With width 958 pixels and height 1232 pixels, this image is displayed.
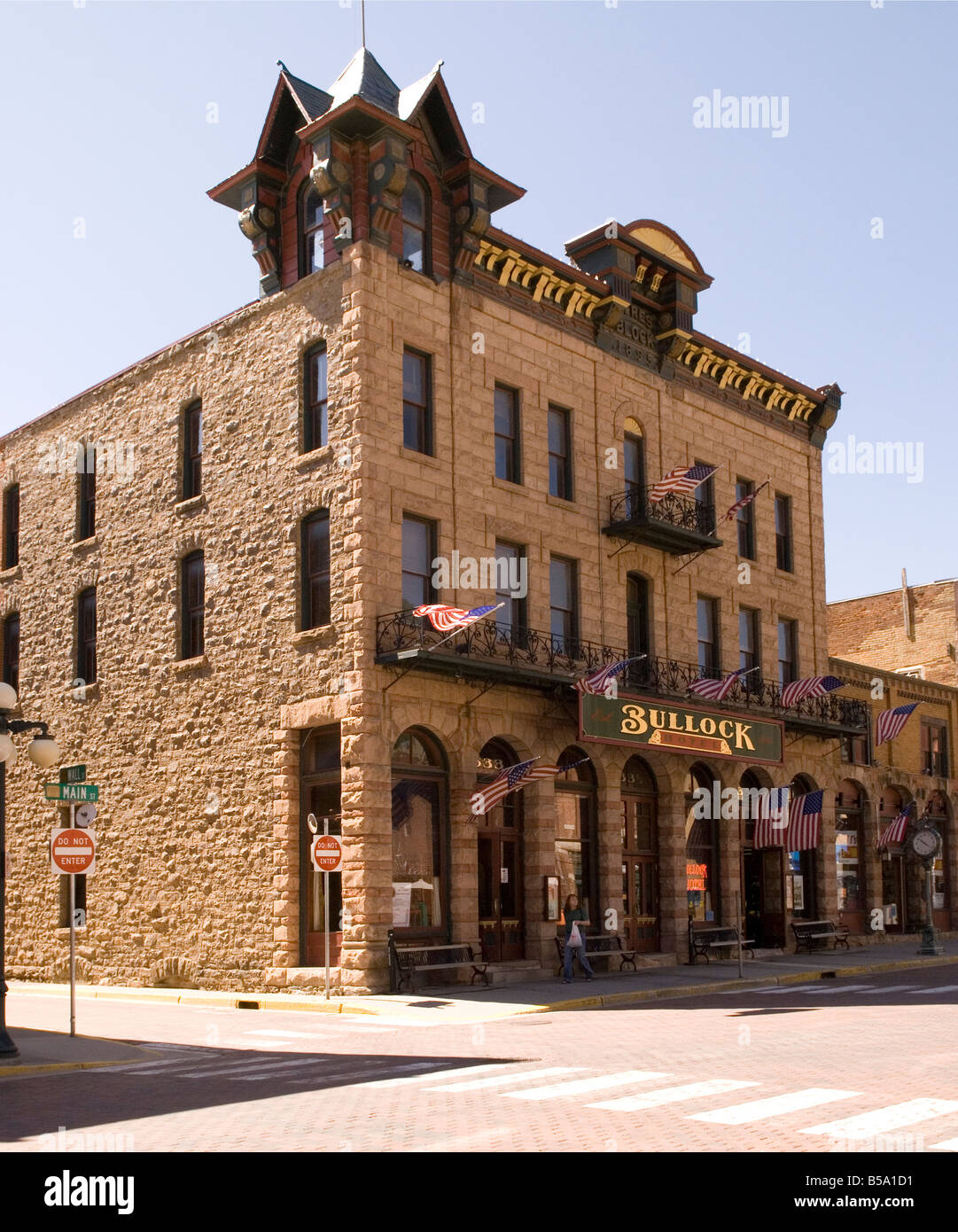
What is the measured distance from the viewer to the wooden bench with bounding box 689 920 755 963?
102ft

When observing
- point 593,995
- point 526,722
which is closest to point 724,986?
point 593,995

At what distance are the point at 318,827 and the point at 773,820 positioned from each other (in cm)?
1336

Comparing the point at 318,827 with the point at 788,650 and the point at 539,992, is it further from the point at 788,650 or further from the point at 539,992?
the point at 788,650

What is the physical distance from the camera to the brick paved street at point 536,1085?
1013 centimetres

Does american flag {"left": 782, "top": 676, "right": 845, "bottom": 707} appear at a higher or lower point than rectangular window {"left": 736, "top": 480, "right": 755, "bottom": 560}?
lower

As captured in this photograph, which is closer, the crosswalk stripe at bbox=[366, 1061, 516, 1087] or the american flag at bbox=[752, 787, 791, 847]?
the crosswalk stripe at bbox=[366, 1061, 516, 1087]

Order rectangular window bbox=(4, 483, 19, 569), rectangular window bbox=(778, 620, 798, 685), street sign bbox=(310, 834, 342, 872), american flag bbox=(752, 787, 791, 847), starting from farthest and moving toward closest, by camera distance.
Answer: rectangular window bbox=(778, 620, 798, 685) → rectangular window bbox=(4, 483, 19, 569) → american flag bbox=(752, 787, 791, 847) → street sign bbox=(310, 834, 342, 872)

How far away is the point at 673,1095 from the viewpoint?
39.9 feet

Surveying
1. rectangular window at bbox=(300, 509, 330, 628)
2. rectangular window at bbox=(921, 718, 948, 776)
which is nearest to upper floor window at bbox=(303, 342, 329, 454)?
rectangular window at bbox=(300, 509, 330, 628)

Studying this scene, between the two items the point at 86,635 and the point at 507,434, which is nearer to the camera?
the point at 507,434

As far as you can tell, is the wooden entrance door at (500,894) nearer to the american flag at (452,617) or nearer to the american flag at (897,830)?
the american flag at (452,617)

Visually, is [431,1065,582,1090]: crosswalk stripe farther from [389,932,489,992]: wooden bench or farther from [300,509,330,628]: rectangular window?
[300,509,330,628]: rectangular window

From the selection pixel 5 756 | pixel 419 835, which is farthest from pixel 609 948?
pixel 5 756

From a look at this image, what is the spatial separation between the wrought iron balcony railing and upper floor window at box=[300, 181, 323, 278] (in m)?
7.79
